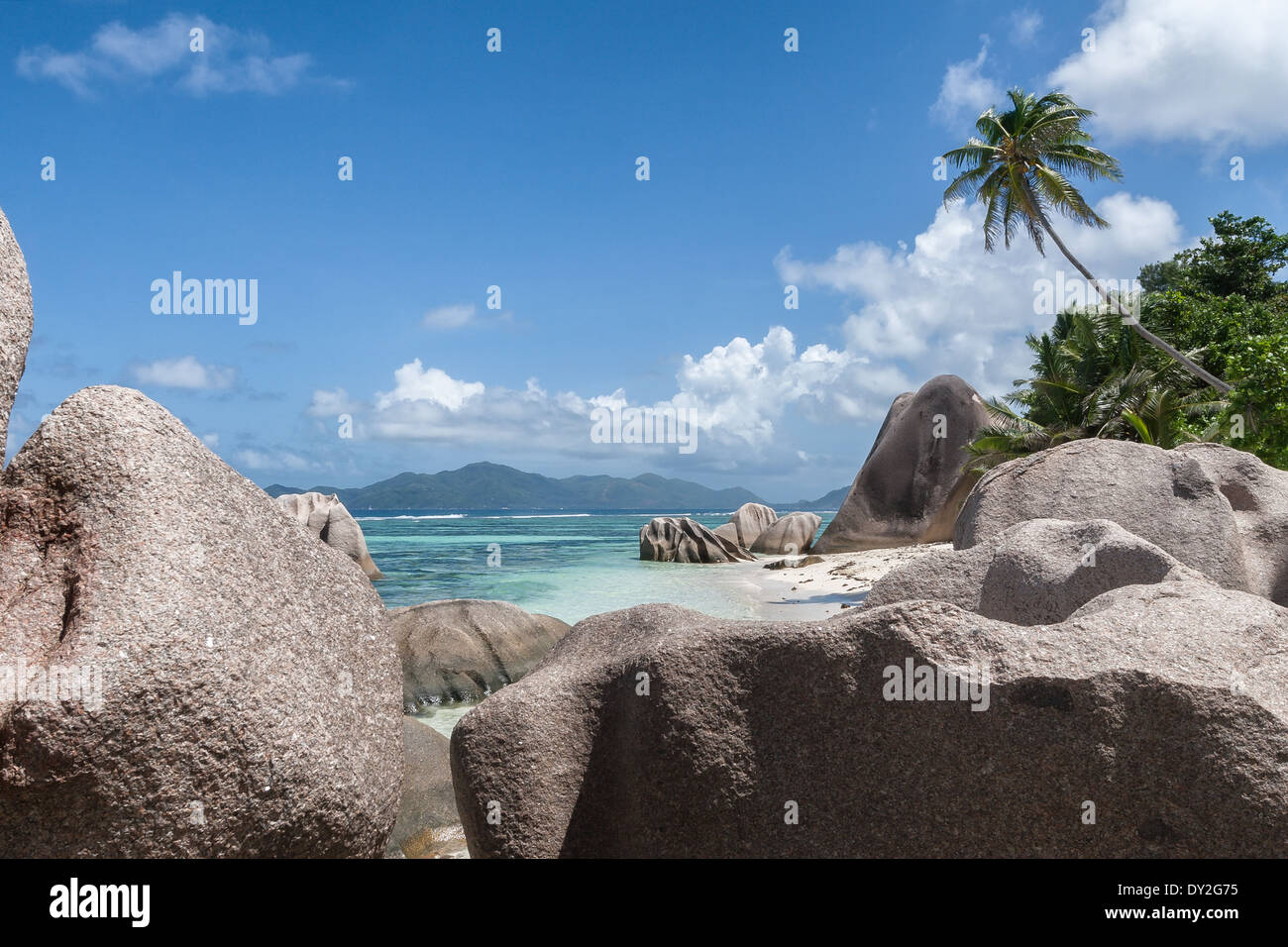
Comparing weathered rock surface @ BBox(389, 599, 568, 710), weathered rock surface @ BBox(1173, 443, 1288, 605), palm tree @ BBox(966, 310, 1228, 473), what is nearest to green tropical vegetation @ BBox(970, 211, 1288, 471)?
palm tree @ BBox(966, 310, 1228, 473)

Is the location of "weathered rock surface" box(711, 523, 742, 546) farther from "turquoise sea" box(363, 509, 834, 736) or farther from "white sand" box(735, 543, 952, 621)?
"white sand" box(735, 543, 952, 621)

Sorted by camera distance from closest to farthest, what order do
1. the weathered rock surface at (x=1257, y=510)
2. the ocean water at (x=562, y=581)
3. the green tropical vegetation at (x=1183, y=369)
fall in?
the weathered rock surface at (x=1257, y=510) < the green tropical vegetation at (x=1183, y=369) < the ocean water at (x=562, y=581)

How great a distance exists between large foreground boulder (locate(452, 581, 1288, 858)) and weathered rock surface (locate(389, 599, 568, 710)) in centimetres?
696

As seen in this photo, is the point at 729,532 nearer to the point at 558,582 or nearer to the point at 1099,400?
the point at 558,582

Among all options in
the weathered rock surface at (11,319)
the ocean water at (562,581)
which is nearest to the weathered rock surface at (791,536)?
the ocean water at (562,581)

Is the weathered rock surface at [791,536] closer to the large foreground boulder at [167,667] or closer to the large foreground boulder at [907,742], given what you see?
the large foreground boulder at [907,742]

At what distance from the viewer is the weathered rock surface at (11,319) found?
2.65m

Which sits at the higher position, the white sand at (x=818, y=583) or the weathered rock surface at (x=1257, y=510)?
the weathered rock surface at (x=1257, y=510)

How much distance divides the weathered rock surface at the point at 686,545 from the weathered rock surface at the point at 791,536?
2.62m

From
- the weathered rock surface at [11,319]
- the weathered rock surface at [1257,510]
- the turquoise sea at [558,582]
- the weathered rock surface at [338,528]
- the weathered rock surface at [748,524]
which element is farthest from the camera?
the weathered rock surface at [748,524]

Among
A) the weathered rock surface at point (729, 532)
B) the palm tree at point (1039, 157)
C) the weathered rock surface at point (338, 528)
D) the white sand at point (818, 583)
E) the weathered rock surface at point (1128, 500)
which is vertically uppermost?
the palm tree at point (1039, 157)

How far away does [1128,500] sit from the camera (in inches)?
276

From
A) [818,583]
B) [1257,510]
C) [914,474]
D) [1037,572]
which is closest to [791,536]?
[914,474]
